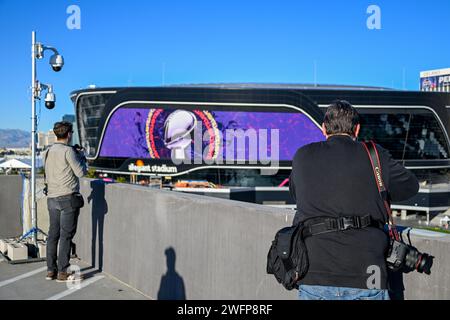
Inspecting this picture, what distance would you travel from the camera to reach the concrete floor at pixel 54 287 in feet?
16.5

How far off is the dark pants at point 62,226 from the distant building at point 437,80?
162338 mm

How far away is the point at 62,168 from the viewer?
17.8ft

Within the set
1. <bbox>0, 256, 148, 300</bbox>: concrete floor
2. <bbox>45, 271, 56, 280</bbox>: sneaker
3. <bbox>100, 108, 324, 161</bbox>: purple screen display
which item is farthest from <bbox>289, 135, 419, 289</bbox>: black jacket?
<bbox>100, 108, 324, 161</bbox>: purple screen display

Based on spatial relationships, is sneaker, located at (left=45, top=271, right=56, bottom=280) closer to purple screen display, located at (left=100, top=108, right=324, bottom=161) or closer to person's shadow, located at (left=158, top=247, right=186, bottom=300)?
person's shadow, located at (left=158, top=247, right=186, bottom=300)

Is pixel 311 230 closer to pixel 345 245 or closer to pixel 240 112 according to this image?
pixel 345 245

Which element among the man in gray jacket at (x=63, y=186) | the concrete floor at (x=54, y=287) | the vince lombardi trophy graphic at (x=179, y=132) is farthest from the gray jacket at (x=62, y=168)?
the vince lombardi trophy graphic at (x=179, y=132)

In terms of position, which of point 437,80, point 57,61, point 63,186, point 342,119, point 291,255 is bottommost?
point 291,255

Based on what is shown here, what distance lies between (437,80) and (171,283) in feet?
554

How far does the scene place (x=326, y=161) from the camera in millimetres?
2389

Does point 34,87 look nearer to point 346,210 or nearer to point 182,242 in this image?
point 182,242

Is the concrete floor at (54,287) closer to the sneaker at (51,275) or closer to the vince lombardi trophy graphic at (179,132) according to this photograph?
the sneaker at (51,275)

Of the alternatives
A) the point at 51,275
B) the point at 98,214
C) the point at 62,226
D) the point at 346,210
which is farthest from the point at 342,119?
the point at 98,214

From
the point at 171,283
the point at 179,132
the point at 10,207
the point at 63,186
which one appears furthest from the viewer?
the point at 179,132

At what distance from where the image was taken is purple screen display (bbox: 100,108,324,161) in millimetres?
59594
